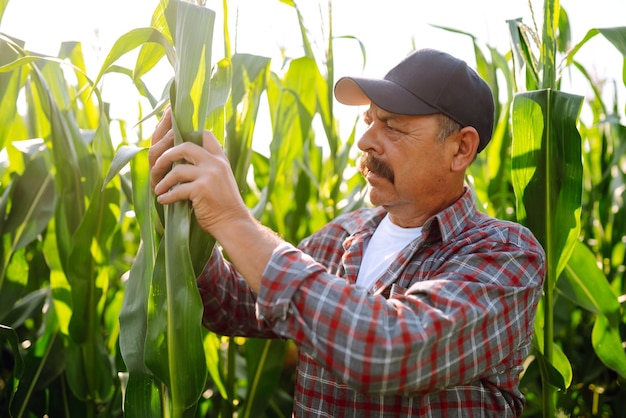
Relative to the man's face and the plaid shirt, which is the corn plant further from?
the man's face

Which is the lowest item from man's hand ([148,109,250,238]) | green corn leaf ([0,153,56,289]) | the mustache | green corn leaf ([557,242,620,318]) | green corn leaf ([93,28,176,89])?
green corn leaf ([557,242,620,318])

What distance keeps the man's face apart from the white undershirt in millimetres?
88

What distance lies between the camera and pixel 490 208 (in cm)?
212

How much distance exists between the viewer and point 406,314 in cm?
113

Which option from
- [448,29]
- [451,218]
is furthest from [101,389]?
[448,29]

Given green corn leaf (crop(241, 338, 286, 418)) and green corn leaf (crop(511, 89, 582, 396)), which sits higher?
green corn leaf (crop(511, 89, 582, 396))

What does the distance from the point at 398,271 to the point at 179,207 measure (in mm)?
526

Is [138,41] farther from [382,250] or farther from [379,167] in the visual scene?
[382,250]

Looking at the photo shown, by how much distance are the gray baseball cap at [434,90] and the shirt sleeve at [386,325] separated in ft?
1.32

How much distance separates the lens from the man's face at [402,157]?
1456mm

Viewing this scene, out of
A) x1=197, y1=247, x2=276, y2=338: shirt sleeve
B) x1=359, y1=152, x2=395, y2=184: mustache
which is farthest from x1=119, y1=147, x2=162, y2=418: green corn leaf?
x1=359, y1=152, x2=395, y2=184: mustache

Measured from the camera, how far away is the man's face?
1.46m

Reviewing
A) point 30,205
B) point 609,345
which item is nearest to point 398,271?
point 609,345

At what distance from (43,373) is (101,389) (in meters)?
0.16
